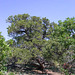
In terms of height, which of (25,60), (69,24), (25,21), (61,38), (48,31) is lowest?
(25,60)

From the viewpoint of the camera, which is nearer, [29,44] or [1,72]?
A: [1,72]

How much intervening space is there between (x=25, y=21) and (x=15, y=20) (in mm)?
1807

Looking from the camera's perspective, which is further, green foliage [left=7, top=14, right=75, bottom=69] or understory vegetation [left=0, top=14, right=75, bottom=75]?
green foliage [left=7, top=14, right=75, bottom=69]

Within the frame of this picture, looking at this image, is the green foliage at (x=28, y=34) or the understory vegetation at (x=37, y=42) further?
the green foliage at (x=28, y=34)

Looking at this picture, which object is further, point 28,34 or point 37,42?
point 28,34

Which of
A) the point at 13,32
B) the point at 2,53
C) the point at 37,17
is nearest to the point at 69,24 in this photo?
the point at 2,53

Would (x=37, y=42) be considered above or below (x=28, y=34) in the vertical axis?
below

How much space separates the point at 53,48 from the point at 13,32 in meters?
9.47

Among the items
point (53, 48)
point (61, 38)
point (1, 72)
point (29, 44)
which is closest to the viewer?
point (1, 72)

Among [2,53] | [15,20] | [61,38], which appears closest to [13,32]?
[15,20]

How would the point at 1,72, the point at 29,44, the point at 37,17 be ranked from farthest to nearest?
the point at 37,17 < the point at 29,44 < the point at 1,72

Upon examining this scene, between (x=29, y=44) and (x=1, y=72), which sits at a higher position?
(x=29, y=44)

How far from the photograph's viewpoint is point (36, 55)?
16094 mm

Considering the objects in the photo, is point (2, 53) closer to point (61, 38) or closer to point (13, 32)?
point (61, 38)
